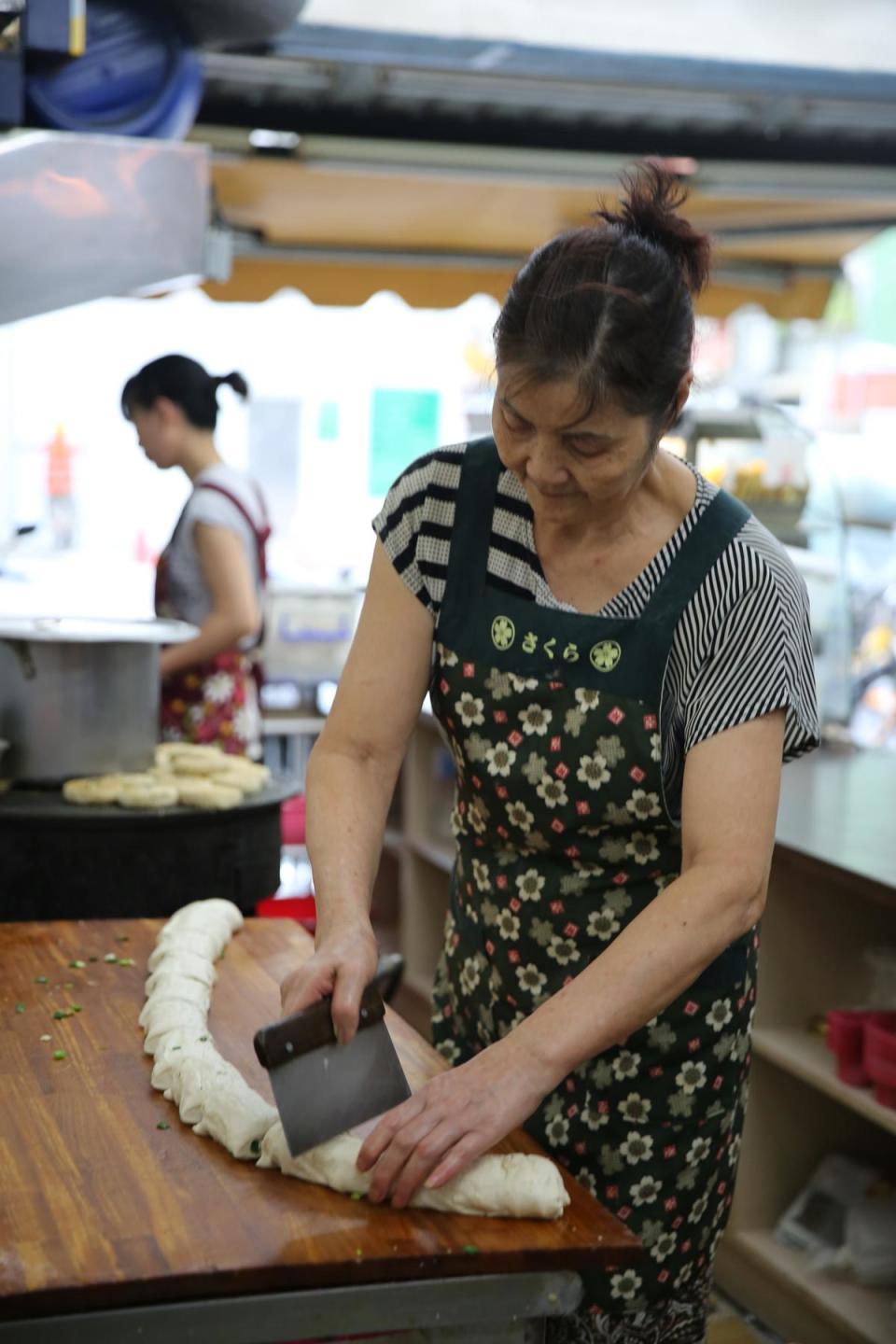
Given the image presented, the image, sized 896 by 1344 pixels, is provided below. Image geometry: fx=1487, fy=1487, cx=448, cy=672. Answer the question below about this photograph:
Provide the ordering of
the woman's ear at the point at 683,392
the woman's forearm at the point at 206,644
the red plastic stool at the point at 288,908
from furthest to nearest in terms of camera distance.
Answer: the red plastic stool at the point at 288,908
the woman's forearm at the point at 206,644
the woman's ear at the point at 683,392

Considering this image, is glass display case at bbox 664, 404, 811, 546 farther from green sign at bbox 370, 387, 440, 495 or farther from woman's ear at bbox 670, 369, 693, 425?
green sign at bbox 370, 387, 440, 495

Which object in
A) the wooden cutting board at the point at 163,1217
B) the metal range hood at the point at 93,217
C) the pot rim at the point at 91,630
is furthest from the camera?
the pot rim at the point at 91,630

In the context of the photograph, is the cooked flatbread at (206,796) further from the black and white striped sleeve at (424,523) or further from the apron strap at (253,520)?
the black and white striped sleeve at (424,523)

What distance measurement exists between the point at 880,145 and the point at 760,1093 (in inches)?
127

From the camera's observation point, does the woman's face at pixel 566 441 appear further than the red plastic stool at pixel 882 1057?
No

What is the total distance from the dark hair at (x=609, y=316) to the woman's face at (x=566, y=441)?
0.05 ft

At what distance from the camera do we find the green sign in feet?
36.7

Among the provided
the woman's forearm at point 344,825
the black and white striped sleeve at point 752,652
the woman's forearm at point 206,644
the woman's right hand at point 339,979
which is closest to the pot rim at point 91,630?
the woman's forearm at point 206,644

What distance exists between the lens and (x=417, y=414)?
11336mm

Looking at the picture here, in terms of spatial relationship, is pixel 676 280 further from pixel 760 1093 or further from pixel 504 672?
pixel 760 1093

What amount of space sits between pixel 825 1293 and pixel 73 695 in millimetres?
1866

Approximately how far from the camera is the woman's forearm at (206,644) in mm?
3740

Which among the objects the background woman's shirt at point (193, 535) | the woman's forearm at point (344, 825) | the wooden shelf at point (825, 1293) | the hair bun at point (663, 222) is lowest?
the wooden shelf at point (825, 1293)

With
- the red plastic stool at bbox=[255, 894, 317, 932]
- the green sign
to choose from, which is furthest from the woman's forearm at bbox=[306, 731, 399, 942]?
the green sign
